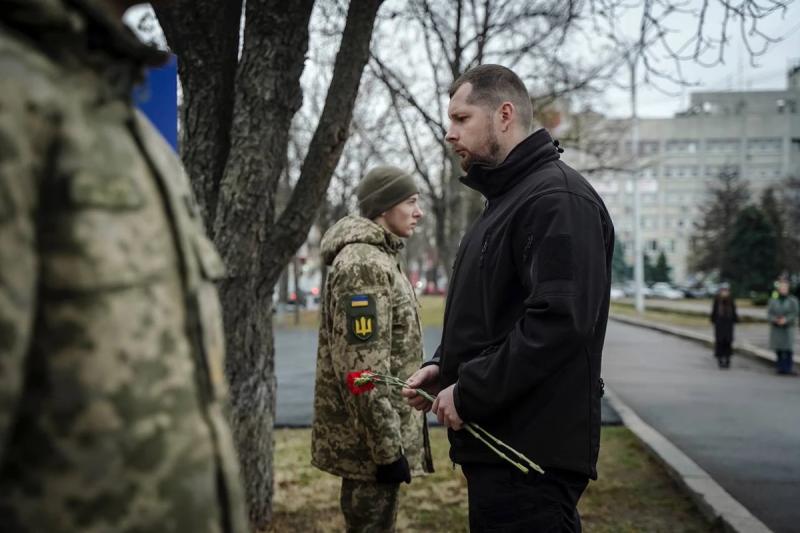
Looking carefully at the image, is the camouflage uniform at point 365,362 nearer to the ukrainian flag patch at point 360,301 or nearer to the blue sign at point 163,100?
the ukrainian flag patch at point 360,301

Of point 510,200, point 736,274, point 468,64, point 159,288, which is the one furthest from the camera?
point 736,274

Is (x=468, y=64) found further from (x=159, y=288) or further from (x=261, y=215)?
(x=159, y=288)

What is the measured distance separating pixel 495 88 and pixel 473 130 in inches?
6.8

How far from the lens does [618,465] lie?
7.00m

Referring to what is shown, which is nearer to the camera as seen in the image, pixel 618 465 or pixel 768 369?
pixel 618 465

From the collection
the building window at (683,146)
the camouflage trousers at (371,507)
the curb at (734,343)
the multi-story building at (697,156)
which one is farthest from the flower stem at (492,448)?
the building window at (683,146)

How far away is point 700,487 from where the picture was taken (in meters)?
5.91

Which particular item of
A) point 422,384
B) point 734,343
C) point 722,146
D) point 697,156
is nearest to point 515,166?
point 422,384

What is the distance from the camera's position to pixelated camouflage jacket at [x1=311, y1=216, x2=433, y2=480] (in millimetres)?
3277

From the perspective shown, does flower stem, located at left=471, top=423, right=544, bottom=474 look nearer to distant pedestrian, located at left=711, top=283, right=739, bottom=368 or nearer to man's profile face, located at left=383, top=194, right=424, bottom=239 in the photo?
man's profile face, located at left=383, top=194, right=424, bottom=239

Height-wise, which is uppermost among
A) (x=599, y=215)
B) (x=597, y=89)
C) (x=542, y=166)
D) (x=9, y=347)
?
(x=597, y=89)

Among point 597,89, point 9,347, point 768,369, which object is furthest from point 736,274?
point 9,347

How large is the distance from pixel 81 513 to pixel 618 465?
663cm

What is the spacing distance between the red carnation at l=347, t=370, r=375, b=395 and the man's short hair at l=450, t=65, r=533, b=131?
3.88 ft
